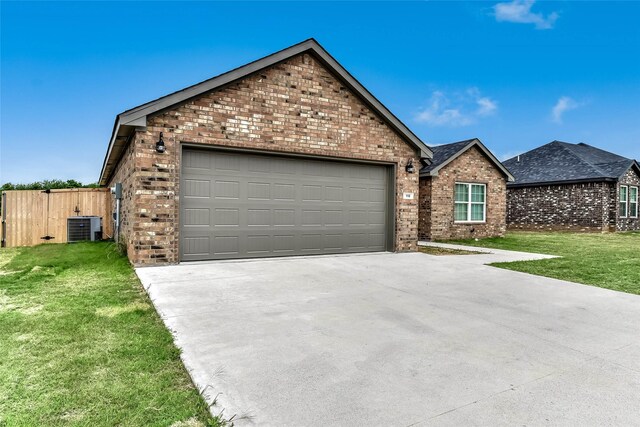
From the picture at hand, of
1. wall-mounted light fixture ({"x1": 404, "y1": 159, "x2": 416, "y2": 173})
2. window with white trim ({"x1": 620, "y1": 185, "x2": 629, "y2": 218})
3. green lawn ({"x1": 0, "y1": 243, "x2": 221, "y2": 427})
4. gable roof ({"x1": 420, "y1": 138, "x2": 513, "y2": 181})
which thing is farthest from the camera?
window with white trim ({"x1": 620, "y1": 185, "x2": 629, "y2": 218})

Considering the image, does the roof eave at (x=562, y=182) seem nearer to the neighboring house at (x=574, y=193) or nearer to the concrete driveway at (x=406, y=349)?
the neighboring house at (x=574, y=193)

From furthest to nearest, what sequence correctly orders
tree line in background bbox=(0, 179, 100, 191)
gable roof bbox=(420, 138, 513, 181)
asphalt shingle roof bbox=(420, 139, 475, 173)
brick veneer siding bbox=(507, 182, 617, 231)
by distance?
1. tree line in background bbox=(0, 179, 100, 191)
2. brick veneer siding bbox=(507, 182, 617, 231)
3. asphalt shingle roof bbox=(420, 139, 475, 173)
4. gable roof bbox=(420, 138, 513, 181)

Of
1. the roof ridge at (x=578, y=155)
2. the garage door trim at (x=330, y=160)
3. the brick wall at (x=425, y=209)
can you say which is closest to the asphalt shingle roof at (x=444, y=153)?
the brick wall at (x=425, y=209)

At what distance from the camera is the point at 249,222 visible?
8633 mm

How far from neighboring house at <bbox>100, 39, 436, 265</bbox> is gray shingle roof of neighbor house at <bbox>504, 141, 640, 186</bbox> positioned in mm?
16047

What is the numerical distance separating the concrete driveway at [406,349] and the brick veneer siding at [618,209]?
1933 cm

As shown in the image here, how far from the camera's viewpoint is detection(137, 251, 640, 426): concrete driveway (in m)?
2.26

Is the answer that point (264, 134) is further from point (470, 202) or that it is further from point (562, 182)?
point (562, 182)

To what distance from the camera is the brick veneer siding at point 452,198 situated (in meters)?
→ 15.3

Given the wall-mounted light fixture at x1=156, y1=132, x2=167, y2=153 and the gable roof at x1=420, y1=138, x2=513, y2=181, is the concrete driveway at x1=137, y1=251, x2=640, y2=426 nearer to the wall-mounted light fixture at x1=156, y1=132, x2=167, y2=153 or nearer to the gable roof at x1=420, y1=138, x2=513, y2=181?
the wall-mounted light fixture at x1=156, y1=132, x2=167, y2=153

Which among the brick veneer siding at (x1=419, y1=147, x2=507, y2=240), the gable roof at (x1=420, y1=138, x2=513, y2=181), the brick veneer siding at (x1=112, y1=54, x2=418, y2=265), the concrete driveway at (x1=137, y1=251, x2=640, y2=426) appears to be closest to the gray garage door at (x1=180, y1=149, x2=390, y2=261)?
the brick veneer siding at (x1=112, y1=54, x2=418, y2=265)

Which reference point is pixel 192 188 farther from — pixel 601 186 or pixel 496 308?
pixel 601 186

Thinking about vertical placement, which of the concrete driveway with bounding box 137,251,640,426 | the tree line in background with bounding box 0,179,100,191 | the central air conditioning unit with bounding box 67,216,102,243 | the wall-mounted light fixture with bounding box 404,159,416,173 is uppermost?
the tree line in background with bounding box 0,179,100,191

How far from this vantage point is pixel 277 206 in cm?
896
